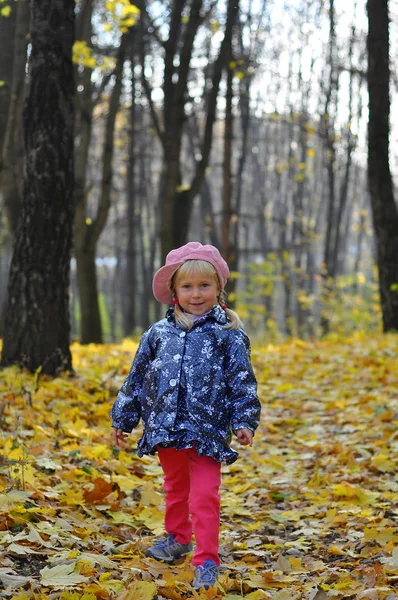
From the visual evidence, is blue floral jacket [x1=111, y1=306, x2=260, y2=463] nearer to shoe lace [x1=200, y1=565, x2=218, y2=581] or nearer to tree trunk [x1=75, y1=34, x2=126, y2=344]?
shoe lace [x1=200, y1=565, x2=218, y2=581]

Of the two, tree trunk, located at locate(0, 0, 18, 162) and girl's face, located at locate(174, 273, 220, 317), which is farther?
tree trunk, located at locate(0, 0, 18, 162)

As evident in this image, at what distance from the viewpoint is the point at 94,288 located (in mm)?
13922

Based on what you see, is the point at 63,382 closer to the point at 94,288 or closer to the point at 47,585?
the point at 47,585

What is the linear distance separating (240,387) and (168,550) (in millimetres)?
990

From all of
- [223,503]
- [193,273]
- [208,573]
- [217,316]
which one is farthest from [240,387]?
[223,503]

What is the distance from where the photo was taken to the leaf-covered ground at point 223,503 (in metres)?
3.31

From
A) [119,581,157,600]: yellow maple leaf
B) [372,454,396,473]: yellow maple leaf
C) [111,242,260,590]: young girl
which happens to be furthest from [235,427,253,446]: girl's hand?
[372,454,396,473]: yellow maple leaf

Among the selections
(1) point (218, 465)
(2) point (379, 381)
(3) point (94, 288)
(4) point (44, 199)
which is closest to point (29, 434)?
(1) point (218, 465)

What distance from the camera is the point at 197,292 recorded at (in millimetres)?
3727

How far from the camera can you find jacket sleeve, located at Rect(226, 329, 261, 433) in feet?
11.5

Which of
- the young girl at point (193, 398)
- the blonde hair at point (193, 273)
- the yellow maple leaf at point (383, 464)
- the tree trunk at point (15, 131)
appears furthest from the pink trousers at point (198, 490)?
the tree trunk at point (15, 131)

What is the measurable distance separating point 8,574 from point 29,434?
2379mm

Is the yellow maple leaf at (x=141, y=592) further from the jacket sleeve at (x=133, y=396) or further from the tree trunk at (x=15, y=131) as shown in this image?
the tree trunk at (x=15, y=131)

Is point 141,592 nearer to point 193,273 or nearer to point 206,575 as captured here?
point 206,575
